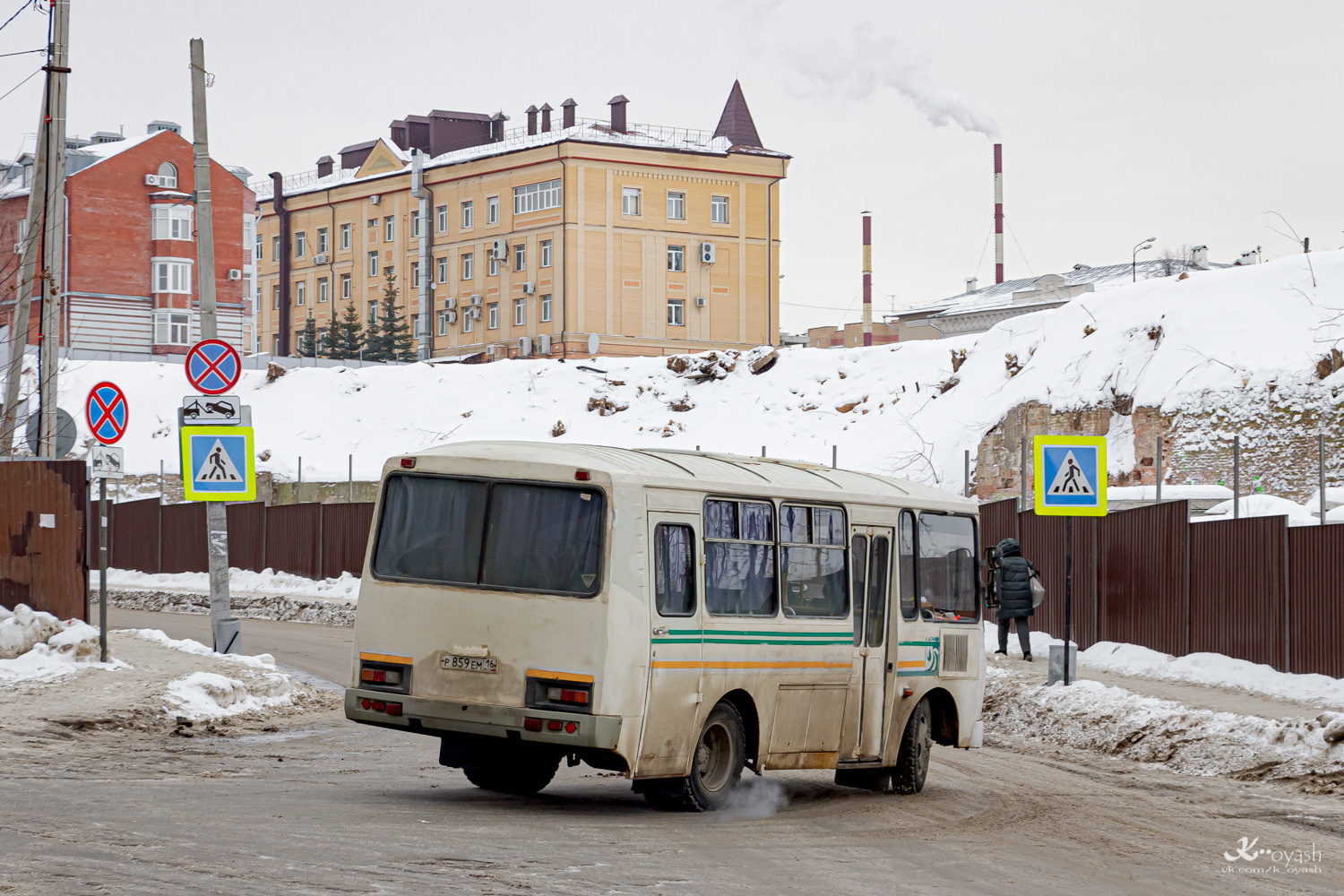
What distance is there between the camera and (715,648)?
11047 millimetres

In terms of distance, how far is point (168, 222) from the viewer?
82.4 meters

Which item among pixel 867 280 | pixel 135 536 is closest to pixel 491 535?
pixel 135 536

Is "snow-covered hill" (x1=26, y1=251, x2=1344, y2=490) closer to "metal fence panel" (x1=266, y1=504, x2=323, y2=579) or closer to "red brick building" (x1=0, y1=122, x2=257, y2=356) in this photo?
"metal fence panel" (x1=266, y1=504, x2=323, y2=579)

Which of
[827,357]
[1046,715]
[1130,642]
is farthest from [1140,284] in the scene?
[1046,715]

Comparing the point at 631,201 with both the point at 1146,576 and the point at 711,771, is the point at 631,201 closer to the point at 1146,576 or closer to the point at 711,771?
the point at 1146,576

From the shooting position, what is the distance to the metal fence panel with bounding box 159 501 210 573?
42.4 meters

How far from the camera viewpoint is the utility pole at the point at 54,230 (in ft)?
73.9

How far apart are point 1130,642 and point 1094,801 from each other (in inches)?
450

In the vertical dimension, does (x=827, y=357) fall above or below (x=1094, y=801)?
above

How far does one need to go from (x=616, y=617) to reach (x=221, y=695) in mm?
7606

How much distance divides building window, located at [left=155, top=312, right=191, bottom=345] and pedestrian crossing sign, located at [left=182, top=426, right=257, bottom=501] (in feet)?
217

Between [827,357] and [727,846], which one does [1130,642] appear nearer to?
[727,846]

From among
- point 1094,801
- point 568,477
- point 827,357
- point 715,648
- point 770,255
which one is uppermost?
point 770,255

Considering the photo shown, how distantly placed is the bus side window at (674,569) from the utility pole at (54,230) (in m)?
13.8
